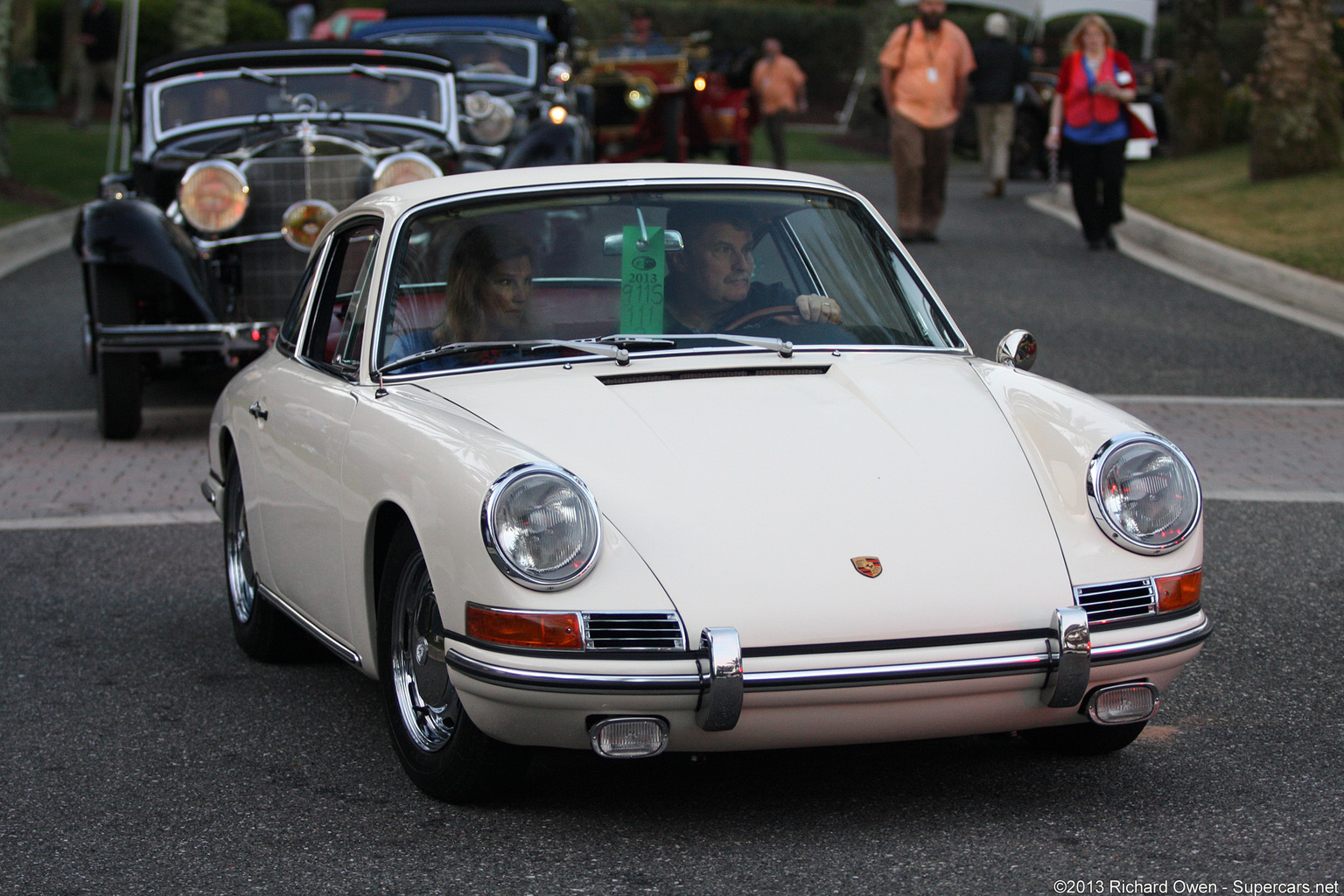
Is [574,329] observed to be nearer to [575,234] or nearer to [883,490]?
[575,234]

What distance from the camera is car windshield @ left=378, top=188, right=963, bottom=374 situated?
4.50m

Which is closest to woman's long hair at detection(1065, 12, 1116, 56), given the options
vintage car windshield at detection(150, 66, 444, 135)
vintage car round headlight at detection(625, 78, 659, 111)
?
vintage car round headlight at detection(625, 78, 659, 111)

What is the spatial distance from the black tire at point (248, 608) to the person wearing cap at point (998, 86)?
1661 centimetres

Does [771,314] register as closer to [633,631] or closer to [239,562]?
[633,631]

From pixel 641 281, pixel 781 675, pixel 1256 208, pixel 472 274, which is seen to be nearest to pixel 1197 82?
pixel 1256 208

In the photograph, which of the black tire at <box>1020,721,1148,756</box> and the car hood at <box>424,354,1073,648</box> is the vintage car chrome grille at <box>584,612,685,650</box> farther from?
the black tire at <box>1020,721,1148,756</box>

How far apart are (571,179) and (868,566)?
166 cm

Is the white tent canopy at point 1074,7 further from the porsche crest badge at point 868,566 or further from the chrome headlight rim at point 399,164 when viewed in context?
the porsche crest badge at point 868,566

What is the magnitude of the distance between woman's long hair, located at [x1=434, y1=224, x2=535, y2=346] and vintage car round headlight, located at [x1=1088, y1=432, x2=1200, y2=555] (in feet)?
5.16

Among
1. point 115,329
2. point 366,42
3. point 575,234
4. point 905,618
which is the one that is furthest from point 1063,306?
point 905,618

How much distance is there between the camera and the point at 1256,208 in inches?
633

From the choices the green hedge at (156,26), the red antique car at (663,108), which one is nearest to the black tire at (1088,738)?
the red antique car at (663,108)

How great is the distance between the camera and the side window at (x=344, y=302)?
4.67 m

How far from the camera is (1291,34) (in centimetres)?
1694
